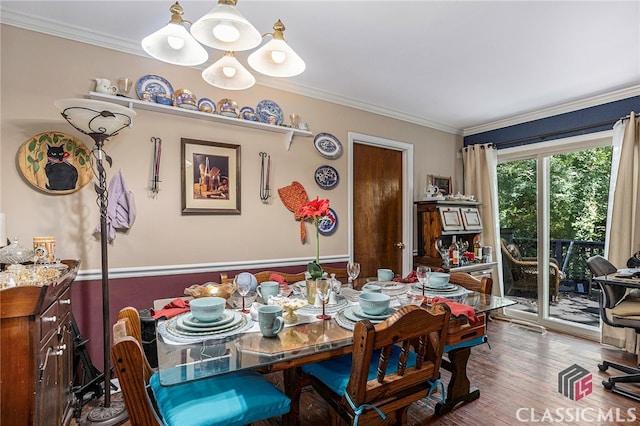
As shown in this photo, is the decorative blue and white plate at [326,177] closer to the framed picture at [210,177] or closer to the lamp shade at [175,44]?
the framed picture at [210,177]

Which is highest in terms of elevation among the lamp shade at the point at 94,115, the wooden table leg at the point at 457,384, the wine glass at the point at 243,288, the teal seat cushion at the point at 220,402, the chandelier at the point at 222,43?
the chandelier at the point at 222,43

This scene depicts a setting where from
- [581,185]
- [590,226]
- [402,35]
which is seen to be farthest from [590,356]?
[402,35]

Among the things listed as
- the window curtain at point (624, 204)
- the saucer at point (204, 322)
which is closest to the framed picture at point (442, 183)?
the window curtain at point (624, 204)

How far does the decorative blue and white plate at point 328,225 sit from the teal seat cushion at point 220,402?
1923 mm

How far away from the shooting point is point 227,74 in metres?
1.81

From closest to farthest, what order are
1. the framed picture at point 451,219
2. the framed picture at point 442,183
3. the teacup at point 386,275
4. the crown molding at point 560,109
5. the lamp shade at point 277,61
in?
the lamp shade at point 277,61 < the teacup at point 386,275 < the crown molding at point 560,109 < the framed picture at point 451,219 < the framed picture at point 442,183

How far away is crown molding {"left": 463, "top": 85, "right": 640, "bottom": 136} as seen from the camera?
313 centimetres

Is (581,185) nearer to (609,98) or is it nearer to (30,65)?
(609,98)

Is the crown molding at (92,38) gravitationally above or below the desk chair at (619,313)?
above

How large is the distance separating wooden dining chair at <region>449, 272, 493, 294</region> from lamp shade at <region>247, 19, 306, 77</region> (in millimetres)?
1799

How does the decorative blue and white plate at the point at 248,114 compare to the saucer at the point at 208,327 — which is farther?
the decorative blue and white plate at the point at 248,114

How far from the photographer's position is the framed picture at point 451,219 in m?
3.76

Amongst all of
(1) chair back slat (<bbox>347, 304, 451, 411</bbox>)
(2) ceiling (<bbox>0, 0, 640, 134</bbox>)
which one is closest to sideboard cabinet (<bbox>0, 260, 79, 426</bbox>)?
(1) chair back slat (<bbox>347, 304, 451, 411</bbox>)

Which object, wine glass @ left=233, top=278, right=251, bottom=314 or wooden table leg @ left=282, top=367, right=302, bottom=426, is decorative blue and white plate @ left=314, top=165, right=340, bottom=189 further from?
wooden table leg @ left=282, top=367, right=302, bottom=426
